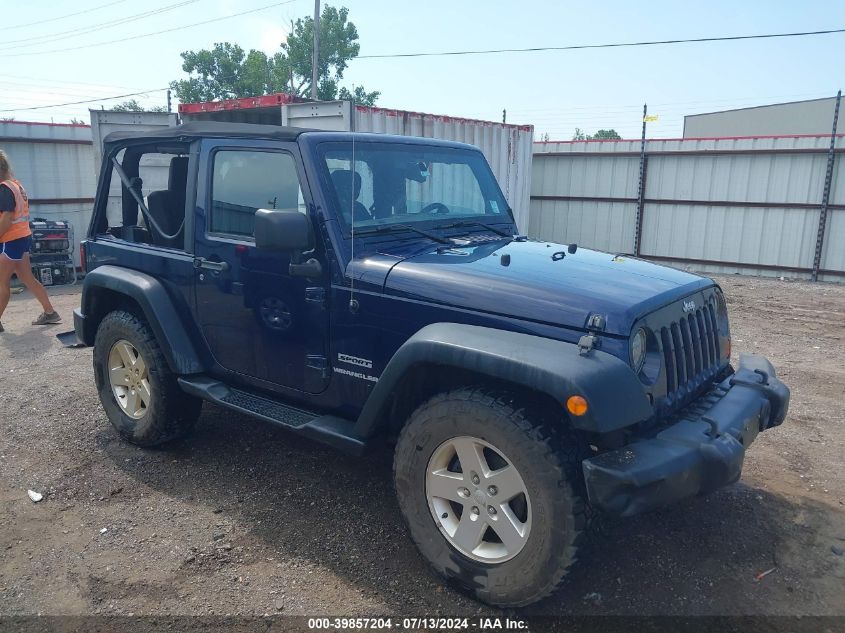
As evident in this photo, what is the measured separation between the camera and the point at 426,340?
2.92 m

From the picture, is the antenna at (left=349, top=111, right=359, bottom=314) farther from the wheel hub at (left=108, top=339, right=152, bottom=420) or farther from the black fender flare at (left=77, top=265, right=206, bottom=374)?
the wheel hub at (left=108, top=339, right=152, bottom=420)

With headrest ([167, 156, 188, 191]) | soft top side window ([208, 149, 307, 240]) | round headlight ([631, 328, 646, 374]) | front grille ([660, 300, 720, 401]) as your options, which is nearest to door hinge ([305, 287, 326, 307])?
soft top side window ([208, 149, 307, 240])

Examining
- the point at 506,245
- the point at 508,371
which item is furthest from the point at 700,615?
the point at 506,245

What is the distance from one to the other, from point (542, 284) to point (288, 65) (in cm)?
4078

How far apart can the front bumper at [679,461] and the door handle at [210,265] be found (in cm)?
230

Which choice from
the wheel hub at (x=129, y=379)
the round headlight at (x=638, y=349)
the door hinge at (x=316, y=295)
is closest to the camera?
the round headlight at (x=638, y=349)

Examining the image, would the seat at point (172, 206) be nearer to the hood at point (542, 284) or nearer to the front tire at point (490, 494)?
the hood at point (542, 284)

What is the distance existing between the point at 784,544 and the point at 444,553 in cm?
184

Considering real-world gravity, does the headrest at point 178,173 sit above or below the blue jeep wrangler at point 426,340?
above

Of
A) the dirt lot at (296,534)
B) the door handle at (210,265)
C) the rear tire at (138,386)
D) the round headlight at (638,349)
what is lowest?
the dirt lot at (296,534)

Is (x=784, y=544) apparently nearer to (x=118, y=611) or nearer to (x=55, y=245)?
(x=118, y=611)

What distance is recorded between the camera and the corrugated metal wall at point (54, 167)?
11.7 metres

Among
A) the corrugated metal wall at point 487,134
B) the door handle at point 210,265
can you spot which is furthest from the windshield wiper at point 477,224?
the corrugated metal wall at point 487,134

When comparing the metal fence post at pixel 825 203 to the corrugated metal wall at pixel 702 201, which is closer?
the metal fence post at pixel 825 203
